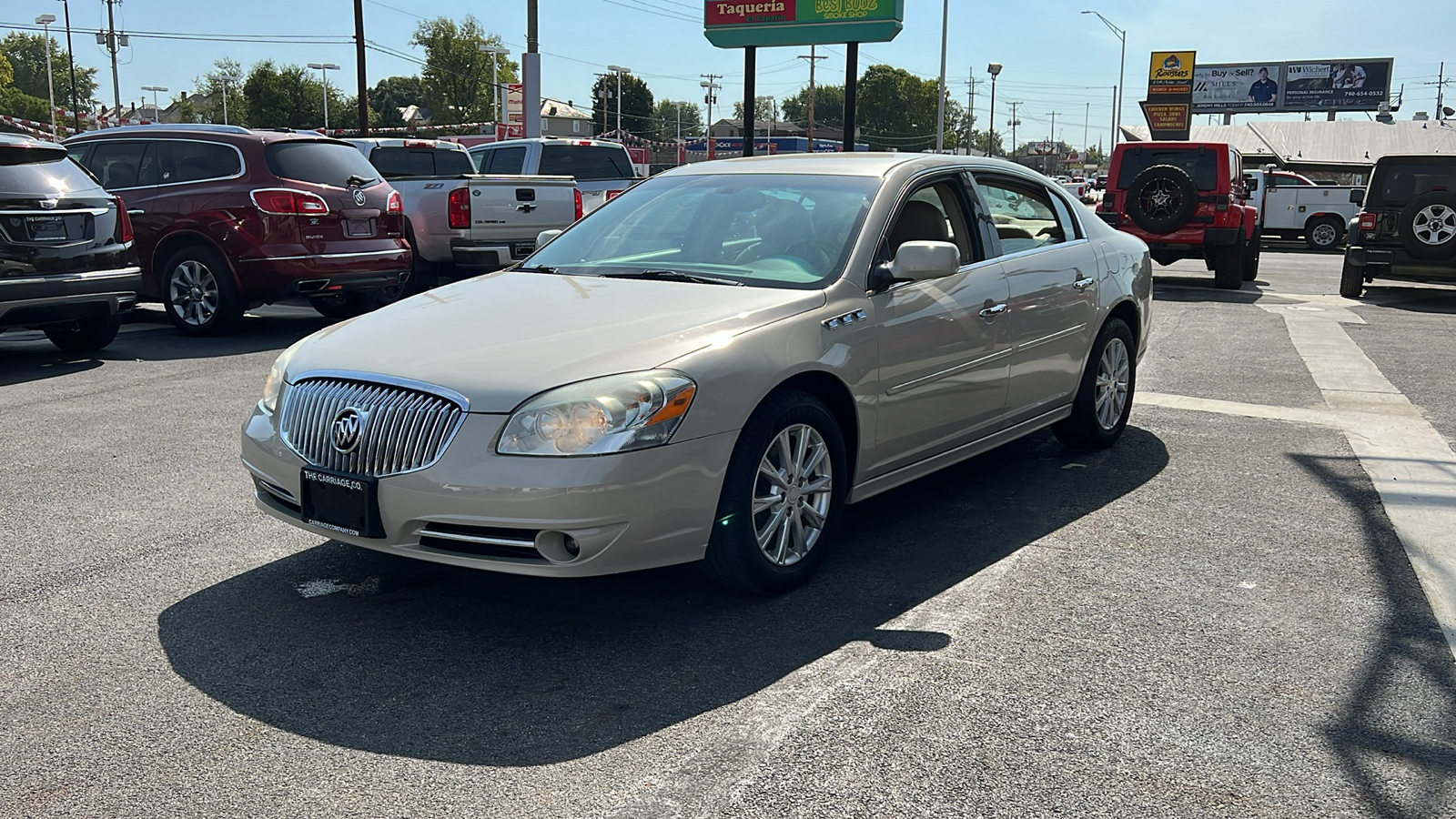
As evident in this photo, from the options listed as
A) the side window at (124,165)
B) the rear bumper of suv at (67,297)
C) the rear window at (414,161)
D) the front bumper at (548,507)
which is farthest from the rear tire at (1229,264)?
the front bumper at (548,507)

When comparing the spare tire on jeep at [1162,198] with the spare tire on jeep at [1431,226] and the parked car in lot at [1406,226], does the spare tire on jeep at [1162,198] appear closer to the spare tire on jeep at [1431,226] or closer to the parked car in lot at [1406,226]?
the parked car in lot at [1406,226]

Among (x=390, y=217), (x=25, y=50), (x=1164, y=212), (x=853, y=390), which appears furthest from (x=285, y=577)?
(x=25, y=50)

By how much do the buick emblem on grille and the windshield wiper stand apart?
1.38m

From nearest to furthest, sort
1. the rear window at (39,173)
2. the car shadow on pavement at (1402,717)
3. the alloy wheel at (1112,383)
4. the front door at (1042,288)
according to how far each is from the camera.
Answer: the car shadow on pavement at (1402,717)
the front door at (1042,288)
the alloy wheel at (1112,383)
the rear window at (39,173)

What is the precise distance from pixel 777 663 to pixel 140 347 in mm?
8255

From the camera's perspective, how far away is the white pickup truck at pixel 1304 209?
2802 centimetres

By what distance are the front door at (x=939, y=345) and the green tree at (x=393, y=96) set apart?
138 meters

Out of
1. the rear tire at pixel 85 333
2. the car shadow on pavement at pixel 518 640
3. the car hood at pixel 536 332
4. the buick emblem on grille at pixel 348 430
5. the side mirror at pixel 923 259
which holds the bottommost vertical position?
the car shadow on pavement at pixel 518 640

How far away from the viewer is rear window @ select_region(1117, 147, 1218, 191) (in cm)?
1661

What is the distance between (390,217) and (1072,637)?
873cm

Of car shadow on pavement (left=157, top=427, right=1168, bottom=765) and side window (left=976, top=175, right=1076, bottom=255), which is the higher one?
side window (left=976, top=175, right=1076, bottom=255)

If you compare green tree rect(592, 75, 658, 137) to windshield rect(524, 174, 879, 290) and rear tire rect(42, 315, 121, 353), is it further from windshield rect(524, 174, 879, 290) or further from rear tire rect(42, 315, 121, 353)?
windshield rect(524, 174, 879, 290)

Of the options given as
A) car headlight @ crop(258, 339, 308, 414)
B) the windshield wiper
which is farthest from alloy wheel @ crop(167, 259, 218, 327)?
the windshield wiper

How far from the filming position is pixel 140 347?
10195 mm
